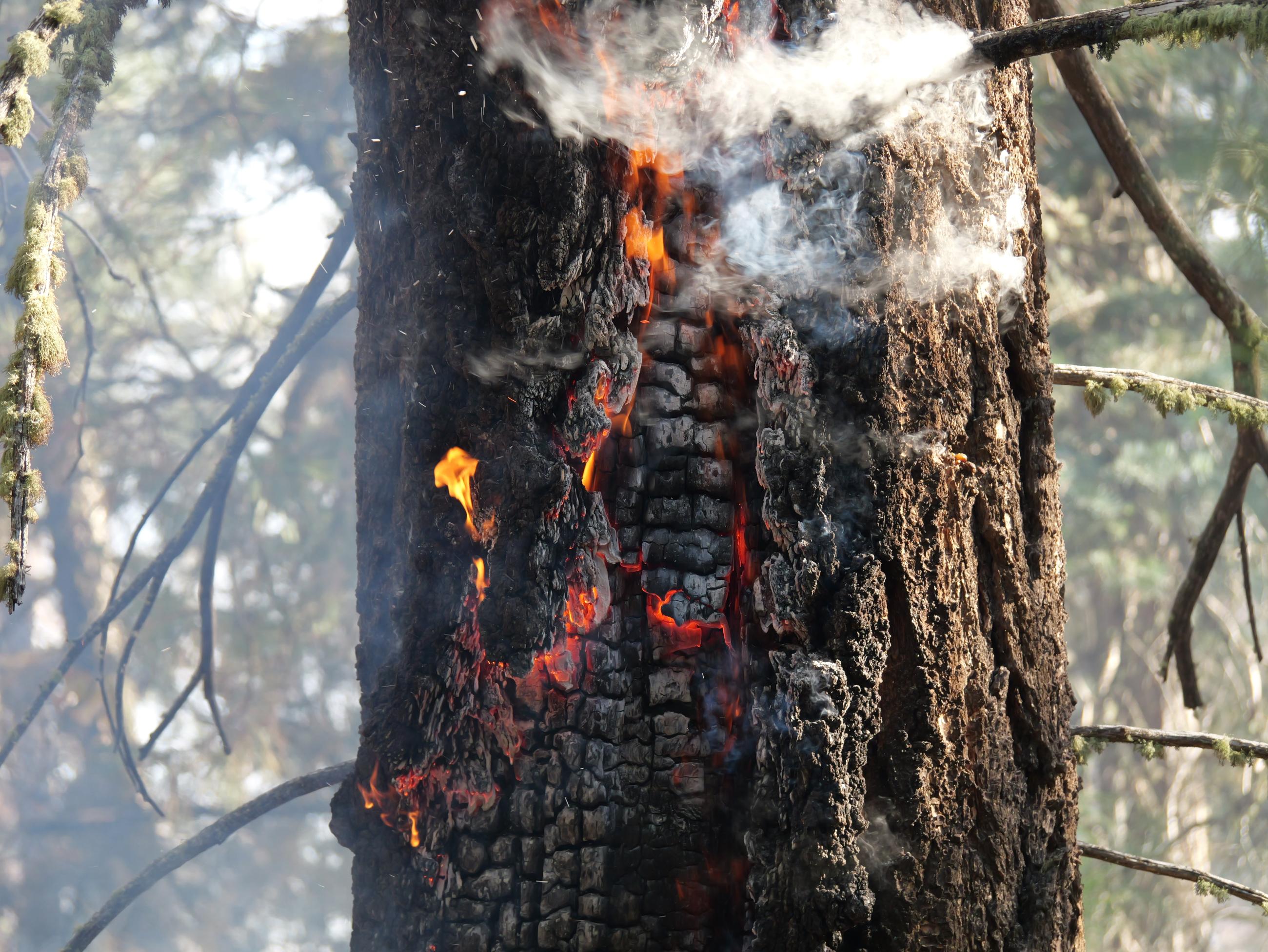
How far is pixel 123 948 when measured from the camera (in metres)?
5.58

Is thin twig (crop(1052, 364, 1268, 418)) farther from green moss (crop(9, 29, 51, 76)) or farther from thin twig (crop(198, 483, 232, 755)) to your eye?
thin twig (crop(198, 483, 232, 755))

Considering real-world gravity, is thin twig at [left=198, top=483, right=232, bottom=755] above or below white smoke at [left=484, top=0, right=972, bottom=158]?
below

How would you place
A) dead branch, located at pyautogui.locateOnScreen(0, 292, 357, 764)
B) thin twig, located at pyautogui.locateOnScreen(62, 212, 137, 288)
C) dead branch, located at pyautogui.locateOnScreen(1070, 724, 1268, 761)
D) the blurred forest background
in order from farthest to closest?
the blurred forest background
dead branch, located at pyautogui.locateOnScreen(0, 292, 357, 764)
thin twig, located at pyautogui.locateOnScreen(62, 212, 137, 288)
dead branch, located at pyautogui.locateOnScreen(1070, 724, 1268, 761)

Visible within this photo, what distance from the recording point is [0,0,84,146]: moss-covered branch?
67 cm

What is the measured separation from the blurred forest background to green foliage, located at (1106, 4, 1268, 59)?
11.9ft

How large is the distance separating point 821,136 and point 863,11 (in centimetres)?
12

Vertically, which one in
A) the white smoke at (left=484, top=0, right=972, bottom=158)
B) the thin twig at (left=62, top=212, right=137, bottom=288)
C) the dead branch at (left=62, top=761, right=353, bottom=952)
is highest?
the thin twig at (left=62, top=212, right=137, bottom=288)

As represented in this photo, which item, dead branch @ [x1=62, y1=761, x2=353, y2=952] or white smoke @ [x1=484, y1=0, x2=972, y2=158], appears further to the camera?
dead branch @ [x1=62, y1=761, x2=353, y2=952]

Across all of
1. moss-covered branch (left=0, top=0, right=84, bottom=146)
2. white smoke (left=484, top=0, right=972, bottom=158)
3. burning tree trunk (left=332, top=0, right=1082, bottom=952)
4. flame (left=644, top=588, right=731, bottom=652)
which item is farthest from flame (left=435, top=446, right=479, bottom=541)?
moss-covered branch (left=0, top=0, right=84, bottom=146)

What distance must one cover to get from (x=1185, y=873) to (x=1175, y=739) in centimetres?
15

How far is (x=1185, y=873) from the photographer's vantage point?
953 millimetres

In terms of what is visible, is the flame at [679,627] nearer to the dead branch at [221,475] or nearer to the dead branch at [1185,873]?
the dead branch at [1185,873]

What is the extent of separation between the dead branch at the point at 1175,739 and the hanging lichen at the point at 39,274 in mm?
894

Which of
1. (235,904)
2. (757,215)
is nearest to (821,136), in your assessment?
(757,215)
